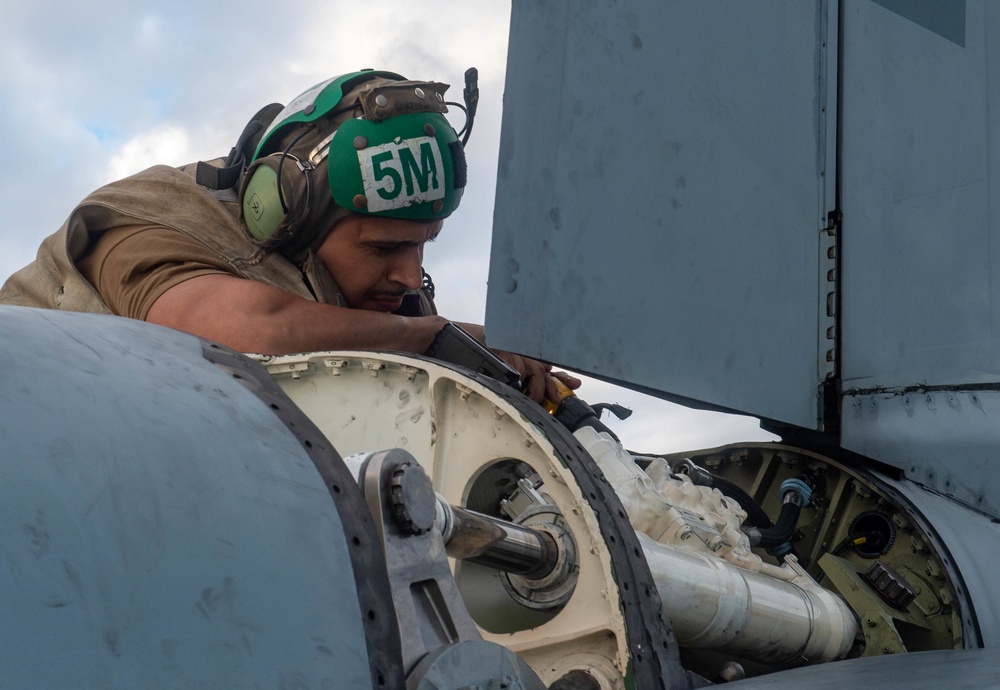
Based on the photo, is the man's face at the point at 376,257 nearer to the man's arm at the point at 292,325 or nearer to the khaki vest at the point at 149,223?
the khaki vest at the point at 149,223

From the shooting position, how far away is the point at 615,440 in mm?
2307

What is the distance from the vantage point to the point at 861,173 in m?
2.70

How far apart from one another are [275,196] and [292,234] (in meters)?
0.11

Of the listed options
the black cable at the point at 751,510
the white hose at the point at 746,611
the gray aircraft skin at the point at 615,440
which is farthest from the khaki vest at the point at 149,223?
the white hose at the point at 746,611

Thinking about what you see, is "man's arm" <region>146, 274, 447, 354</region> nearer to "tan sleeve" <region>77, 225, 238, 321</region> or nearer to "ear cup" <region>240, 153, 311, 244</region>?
"tan sleeve" <region>77, 225, 238, 321</region>

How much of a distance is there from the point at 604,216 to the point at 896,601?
3.56ft

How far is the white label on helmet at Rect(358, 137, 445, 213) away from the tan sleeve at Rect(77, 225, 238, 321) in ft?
1.53

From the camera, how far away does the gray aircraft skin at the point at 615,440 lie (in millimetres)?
914

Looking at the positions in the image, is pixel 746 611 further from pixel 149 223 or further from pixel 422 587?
pixel 149 223

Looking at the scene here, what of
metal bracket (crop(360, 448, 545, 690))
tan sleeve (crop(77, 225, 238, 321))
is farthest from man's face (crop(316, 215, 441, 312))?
metal bracket (crop(360, 448, 545, 690))


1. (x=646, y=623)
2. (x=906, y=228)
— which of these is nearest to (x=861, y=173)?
(x=906, y=228)

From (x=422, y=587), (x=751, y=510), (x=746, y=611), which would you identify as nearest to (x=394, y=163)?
(x=751, y=510)

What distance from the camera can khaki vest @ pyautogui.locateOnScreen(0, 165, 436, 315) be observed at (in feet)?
10.0

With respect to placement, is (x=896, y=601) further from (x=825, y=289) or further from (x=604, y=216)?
(x=604, y=216)
